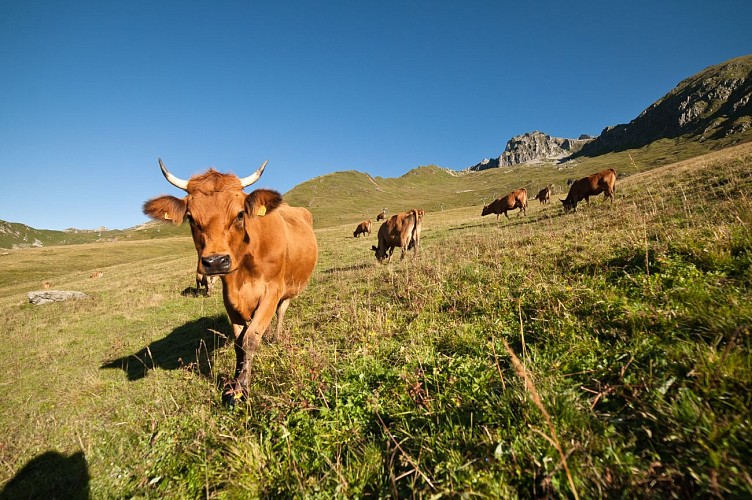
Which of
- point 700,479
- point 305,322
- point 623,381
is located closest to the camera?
point 700,479

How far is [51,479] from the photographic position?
3.82 meters

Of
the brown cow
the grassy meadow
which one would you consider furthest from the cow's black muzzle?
the brown cow

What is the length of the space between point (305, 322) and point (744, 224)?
7.60m

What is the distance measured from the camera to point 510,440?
2184mm

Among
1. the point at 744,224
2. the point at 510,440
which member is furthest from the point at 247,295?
the point at 744,224

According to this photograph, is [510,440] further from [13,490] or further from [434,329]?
[13,490]

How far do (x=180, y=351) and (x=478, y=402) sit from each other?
7.99 meters

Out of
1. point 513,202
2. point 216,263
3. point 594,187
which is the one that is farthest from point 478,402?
point 513,202

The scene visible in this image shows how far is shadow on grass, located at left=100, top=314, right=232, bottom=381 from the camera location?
271 inches

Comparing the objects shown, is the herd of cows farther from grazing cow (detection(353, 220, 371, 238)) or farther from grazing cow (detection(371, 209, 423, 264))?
grazing cow (detection(353, 220, 371, 238))

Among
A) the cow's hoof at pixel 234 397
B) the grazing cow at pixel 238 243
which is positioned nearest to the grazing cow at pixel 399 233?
the grazing cow at pixel 238 243

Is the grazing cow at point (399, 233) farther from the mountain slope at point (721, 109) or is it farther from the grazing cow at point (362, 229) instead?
the mountain slope at point (721, 109)

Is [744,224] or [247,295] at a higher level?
[744,224]

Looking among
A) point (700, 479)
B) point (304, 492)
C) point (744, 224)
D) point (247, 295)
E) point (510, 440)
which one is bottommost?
point (304, 492)
